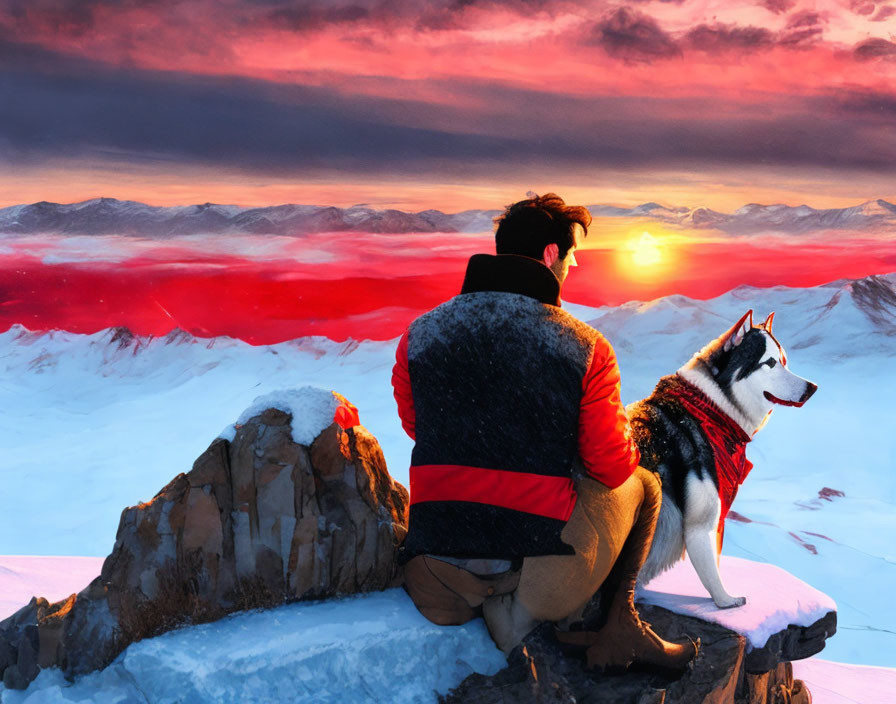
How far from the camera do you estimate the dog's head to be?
3102mm

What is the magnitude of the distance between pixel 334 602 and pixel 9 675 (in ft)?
3.46

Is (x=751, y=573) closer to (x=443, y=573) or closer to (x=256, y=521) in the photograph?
(x=443, y=573)

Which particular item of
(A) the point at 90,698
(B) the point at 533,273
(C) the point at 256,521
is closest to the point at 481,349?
(B) the point at 533,273

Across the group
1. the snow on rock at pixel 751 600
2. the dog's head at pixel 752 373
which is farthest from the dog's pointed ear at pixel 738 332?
the snow on rock at pixel 751 600

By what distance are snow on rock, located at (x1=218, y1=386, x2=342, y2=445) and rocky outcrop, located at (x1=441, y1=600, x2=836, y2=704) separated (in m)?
0.99

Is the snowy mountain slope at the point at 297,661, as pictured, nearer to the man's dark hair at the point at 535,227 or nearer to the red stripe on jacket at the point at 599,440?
the red stripe on jacket at the point at 599,440

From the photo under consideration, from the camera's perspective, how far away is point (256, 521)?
115 inches

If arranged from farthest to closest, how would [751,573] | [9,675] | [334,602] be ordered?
[751,573]
[334,602]
[9,675]

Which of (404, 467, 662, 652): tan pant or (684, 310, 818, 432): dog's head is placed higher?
(684, 310, 818, 432): dog's head

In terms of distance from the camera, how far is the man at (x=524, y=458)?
2523 mm

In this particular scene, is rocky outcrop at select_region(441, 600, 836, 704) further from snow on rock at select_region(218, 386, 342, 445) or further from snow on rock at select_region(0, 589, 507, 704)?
snow on rock at select_region(218, 386, 342, 445)

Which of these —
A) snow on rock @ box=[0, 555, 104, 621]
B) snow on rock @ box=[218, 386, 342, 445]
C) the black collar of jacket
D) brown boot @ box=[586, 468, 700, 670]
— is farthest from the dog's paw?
snow on rock @ box=[0, 555, 104, 621]

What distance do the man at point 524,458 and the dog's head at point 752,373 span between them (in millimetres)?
541

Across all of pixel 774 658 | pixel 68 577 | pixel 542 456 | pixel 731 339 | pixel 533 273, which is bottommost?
pixel 68 577
